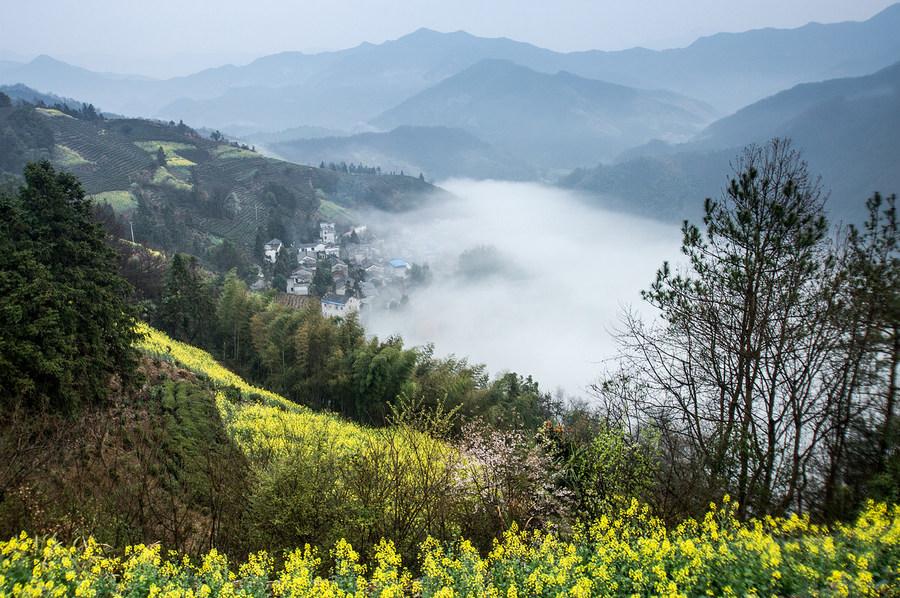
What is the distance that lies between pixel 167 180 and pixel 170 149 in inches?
1024

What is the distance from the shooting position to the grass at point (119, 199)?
277 feet

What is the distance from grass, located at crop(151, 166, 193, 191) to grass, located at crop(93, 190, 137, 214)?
31.1 feet

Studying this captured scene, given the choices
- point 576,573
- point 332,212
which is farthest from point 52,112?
point 576,573

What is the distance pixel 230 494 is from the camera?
26.8 feet

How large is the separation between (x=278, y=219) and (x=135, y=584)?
10833 centimetres

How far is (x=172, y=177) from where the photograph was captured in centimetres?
10469

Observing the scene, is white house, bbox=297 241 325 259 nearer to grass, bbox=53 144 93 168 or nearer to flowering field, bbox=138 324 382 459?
grass, bbox=53 144 93 168

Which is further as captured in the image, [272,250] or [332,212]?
[332,212]

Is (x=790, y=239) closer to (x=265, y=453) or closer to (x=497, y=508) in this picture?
(x=497, y=508)

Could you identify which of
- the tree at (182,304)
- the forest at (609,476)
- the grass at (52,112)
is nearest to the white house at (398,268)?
the tree at (182,304)

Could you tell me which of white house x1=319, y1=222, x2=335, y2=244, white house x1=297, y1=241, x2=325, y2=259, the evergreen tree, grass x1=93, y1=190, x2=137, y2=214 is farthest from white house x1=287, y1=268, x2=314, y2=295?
white house x1=319, y1=222, x2=335, y2=244

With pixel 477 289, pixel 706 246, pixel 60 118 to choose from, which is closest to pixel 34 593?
pixel 706 246

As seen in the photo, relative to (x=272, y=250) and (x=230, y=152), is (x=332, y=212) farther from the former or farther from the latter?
(x=272, y=250)

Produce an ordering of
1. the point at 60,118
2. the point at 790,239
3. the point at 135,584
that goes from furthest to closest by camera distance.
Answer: the point at 60,118
the point at 790,239
the point at 135,584
